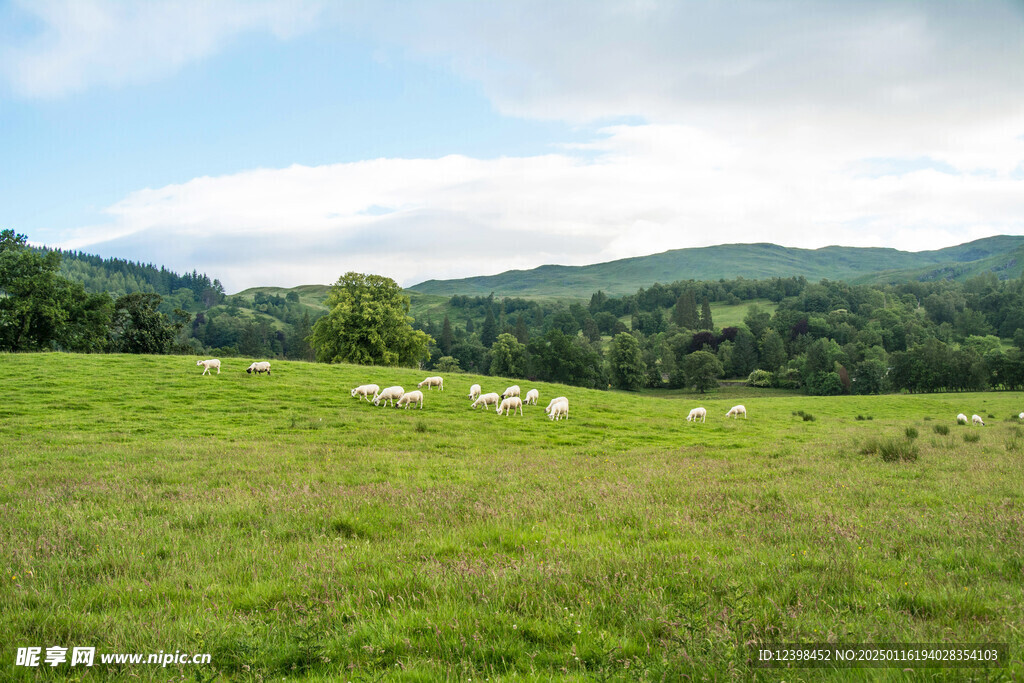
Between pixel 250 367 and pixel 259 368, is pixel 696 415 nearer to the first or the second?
pixel 259 368

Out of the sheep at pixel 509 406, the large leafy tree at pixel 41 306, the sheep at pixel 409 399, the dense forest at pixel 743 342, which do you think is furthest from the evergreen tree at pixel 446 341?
the sheep at pixel 509 406

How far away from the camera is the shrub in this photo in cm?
1492

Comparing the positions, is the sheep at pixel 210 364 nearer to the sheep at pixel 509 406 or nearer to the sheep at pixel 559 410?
the sheep at pixel 509 406

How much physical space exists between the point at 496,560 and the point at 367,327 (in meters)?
53.8

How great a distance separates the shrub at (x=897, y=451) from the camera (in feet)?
49.0

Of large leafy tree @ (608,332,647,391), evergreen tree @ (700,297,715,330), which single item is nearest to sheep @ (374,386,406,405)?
large leafy tree @ (608,332,647,391)

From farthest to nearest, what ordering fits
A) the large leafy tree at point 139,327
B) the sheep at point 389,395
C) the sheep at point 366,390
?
the large leafy tree at point 139,327 → the sheep at point 366,390 → the sheep at point 389,395

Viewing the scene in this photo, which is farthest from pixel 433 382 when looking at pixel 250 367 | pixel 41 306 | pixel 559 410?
pixel 41 306

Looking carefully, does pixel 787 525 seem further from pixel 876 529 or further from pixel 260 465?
pixel 260 465

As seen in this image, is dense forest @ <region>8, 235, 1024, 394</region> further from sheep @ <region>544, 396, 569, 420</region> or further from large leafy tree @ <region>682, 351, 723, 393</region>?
sheep @ <region>544, 396, 569, 420</region>

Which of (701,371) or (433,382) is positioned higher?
(433,382)

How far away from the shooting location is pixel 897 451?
15.3 m

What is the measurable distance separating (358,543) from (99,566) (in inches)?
117

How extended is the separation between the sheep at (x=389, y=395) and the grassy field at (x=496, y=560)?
38.8 feet
